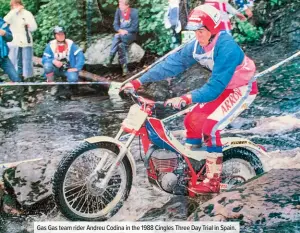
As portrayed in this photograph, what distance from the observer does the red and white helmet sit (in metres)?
4.02

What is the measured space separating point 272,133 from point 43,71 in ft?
6.30

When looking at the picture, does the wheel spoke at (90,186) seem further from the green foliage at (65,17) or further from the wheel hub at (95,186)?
the green foliage at (65,17)

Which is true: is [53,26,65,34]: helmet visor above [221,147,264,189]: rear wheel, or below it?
above

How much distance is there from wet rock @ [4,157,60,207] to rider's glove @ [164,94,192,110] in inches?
40.3

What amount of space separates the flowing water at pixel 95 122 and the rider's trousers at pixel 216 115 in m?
0.08

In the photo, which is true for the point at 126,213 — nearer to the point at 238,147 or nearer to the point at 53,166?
the point at 53,166

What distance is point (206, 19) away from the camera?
4.01 m

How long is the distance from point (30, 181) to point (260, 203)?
188cm

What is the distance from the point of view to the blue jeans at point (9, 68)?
166 inches

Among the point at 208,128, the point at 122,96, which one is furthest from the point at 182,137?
the point at 122,96

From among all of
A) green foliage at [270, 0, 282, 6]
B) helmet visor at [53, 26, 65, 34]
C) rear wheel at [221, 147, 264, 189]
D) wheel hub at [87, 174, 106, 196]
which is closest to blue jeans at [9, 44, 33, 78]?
helmet visor at [53, 26, 65, 34]

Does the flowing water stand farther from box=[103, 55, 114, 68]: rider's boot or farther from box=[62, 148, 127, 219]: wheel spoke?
box=[103, 55, 114, 68]: rider's boot
